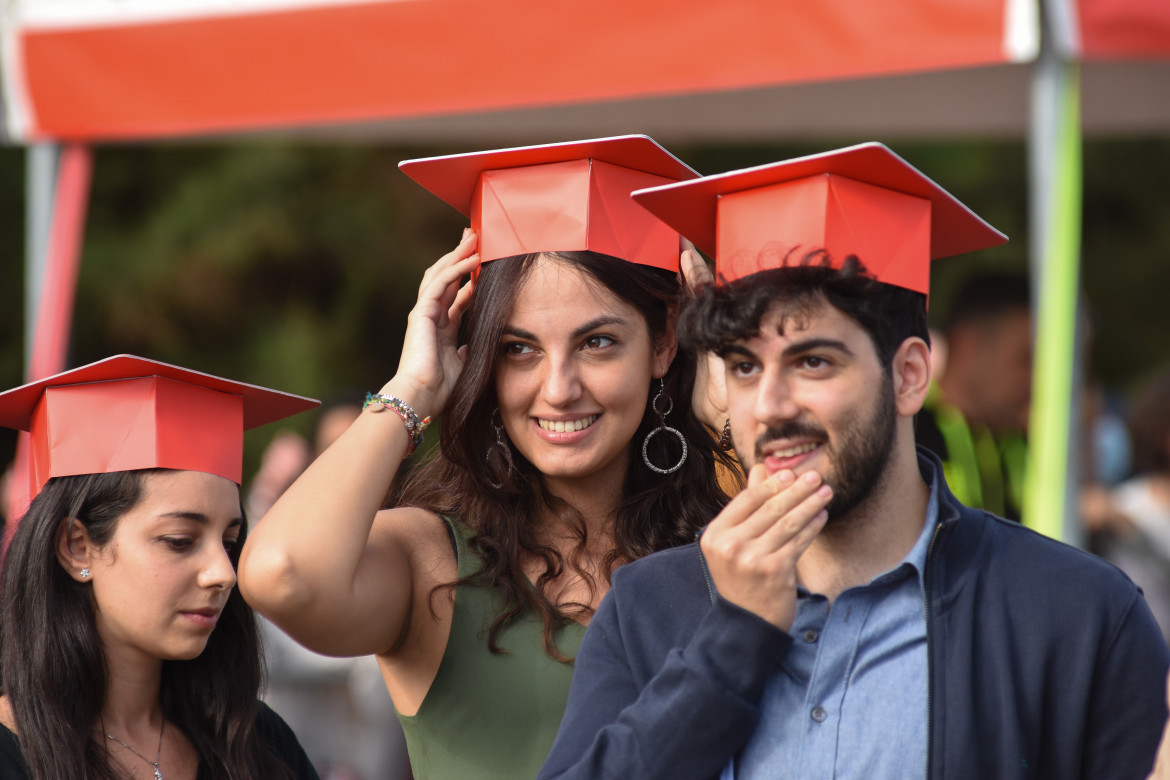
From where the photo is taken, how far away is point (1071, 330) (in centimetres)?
371

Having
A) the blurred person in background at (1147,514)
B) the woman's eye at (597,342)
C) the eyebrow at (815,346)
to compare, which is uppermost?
the woman's eye at (597,342)

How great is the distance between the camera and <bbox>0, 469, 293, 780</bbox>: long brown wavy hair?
2.59 m

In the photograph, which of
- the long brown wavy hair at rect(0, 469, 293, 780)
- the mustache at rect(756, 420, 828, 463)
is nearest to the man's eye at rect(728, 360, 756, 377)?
the mustache at rect(756, 420, 828, 463)

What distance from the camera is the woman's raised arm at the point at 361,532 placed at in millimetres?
2289

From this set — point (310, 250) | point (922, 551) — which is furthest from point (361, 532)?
point (310, 250)

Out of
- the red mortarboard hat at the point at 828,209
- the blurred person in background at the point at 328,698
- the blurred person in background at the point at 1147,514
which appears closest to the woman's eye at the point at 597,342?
the red mortarboard hat at the point at 828,209

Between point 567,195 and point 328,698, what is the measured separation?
4875 mm

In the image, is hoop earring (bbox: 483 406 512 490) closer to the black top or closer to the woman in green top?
the woman in green top

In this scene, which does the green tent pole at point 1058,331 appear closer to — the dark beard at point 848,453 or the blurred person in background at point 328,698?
the dark beard at point 848,453

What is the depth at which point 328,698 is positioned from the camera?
6.86 meters

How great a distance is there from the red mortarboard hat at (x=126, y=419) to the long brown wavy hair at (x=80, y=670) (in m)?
0.05

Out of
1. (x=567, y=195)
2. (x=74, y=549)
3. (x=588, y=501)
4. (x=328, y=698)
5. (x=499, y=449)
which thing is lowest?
(x=328, y=698)

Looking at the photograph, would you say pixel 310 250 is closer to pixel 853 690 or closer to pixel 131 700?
pixel 131 700

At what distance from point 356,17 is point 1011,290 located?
2382mm
